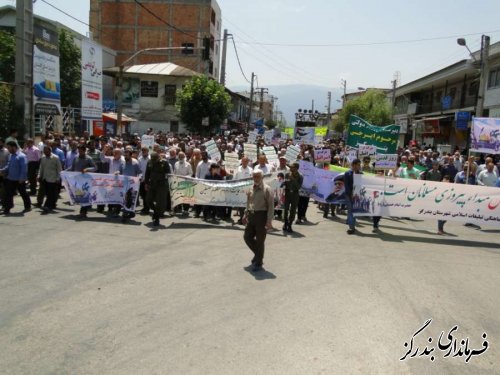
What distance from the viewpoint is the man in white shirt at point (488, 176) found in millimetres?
13930

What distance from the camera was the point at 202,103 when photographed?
40.8m

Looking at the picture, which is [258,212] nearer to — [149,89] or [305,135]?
[305,135]

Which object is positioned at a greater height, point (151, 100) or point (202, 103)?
point (151, 100)

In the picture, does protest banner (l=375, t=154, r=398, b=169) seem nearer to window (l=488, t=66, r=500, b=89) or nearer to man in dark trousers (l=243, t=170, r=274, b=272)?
man in dark trousers (l=243, t=170, r=274, b=272)

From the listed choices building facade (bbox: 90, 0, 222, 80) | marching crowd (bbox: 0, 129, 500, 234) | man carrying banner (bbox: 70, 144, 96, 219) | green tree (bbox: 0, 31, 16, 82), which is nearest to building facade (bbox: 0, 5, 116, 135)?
green tree (bbox: 0, 31, 16, 82)

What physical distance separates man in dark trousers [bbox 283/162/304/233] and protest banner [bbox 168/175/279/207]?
101cm

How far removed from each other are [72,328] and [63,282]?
5.51ft

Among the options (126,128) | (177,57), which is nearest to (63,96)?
(126,128)

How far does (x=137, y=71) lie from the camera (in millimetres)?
49281

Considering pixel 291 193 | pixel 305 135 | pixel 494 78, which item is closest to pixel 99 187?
pixel 291 193

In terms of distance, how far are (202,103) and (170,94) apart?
1038cm

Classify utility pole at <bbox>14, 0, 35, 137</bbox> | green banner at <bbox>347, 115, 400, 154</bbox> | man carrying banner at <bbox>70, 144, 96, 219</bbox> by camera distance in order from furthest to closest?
1. green banner at <bbox>347, 115, 400, 154</bbox>
2. utility pole at <bbox>14, 0, 35, 137</bbox>
3. man carrying banner at <bbox>70, 144, 96, 219</bbox>

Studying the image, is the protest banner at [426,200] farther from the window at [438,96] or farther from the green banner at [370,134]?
the window at [438,96]

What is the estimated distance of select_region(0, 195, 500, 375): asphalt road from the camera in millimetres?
4547
